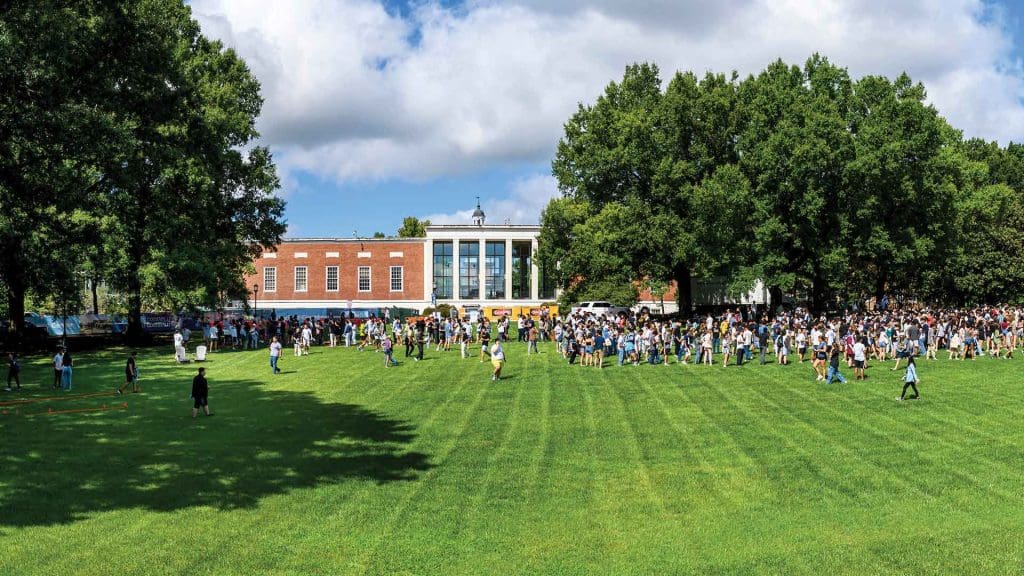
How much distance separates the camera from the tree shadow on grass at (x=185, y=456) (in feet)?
48.3

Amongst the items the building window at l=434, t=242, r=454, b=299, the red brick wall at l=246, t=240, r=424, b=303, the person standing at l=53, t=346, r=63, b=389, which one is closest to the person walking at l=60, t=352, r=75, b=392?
the person standing at l=53, t=346, r=63, b=389

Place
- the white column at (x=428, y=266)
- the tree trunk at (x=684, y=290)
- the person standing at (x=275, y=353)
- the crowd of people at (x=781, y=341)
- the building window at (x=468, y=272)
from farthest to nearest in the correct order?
the building window at (x=468, y=272) < the white column at (x=428, y=266) < the tree trunk at (x=684, y=290) < the crowd of people at (x=781, y=341) < the person standing at (x=275, y=353)

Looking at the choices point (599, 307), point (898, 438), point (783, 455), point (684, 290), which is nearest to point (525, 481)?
point (783, 455)

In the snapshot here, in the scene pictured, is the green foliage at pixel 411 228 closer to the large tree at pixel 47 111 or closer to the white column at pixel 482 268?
the white column at pixel 482 268

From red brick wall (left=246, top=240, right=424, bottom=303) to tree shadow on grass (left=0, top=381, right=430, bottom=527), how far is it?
60.3 metres

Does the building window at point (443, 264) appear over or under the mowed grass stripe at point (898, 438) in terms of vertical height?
over

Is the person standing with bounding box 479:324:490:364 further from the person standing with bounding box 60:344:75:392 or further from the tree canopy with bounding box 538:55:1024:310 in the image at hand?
the tree canopy with bounding box 538:55:1024:310

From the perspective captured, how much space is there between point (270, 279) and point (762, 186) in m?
55.9

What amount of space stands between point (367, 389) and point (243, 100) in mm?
28685

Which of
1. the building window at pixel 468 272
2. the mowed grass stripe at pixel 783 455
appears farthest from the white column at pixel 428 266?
the mowed grass stripe at pixel 783 455

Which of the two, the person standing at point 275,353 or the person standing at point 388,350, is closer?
the person standing at point 275,353

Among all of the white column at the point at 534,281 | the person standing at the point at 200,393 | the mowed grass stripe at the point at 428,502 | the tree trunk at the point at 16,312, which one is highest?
the white column at the point at 534,281

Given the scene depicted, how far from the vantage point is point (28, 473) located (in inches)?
634

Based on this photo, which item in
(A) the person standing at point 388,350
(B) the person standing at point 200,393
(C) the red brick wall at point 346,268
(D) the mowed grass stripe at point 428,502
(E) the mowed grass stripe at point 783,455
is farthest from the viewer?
(C) the red brick wall at point 346,268
